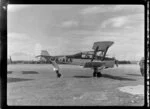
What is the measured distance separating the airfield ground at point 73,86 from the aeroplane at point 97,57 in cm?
10

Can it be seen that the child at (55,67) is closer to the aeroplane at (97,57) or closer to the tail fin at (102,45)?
the aeroplane at (97,57)

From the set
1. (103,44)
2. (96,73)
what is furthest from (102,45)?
(96,73)

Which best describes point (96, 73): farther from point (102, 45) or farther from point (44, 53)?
point (44, 53)

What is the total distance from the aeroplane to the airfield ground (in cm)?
10

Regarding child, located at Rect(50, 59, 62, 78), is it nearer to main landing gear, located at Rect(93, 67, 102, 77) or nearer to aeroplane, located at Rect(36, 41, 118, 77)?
aeroplane, located at Rect(36, 41, 118, 77)

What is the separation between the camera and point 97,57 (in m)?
3.48

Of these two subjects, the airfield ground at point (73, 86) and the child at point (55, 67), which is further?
the child at point (55, 67)

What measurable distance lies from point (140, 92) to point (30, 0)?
2068 mm

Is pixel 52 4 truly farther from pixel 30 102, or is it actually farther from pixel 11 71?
pixel 30 102

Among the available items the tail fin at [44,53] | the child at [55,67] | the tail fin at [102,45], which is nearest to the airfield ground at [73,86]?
the child at [55,67]

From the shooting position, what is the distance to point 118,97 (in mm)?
3127

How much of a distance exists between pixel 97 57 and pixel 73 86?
0.67m

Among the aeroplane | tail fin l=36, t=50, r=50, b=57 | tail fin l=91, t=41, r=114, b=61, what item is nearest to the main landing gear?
the aeroplane

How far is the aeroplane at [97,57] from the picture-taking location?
3.19 metres
